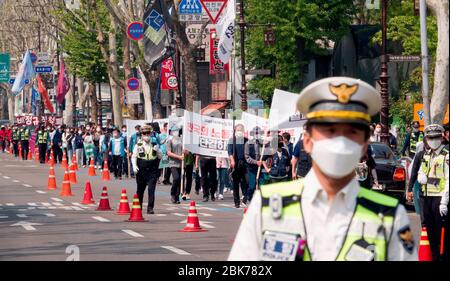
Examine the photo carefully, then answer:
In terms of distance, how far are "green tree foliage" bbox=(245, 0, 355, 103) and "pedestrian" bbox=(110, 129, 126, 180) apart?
15.3m

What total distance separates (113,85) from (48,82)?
1775 inches

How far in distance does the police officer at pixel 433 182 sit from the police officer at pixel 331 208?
919 centimetres

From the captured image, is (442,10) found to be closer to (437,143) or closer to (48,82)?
(437,143)

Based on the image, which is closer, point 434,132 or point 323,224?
point 323,224

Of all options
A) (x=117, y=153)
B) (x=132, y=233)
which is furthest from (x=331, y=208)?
(x=117, y=153)

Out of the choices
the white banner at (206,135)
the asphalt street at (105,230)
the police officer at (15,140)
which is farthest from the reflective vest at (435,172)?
the police officer at (15,140)

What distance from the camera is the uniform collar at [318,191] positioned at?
438 centimetres

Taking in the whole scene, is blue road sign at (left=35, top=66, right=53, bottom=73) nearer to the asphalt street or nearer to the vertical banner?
the vertical banner

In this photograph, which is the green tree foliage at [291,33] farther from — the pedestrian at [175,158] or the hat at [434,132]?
the hat at [434,132]

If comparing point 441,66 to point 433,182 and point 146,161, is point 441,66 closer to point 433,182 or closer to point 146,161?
point 146,161

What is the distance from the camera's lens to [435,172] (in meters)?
13.7

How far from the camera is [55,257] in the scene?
1476cm

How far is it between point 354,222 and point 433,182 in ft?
31.0

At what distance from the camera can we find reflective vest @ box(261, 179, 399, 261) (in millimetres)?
4402
